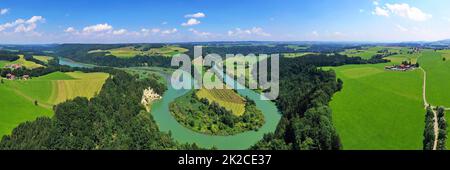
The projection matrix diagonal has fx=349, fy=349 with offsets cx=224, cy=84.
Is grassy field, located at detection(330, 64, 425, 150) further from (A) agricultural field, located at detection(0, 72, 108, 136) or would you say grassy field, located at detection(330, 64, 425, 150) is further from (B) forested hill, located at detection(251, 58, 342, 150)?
(A) agricultural field, located at detection(0, 72, 108, 136)

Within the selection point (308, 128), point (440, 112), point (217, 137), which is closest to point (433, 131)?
point (440, 112)

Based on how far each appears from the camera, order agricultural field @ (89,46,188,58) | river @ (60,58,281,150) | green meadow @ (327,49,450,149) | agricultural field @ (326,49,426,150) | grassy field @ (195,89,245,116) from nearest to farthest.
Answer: agricultural field @ (326,49,426,150), green meadow @ (327,49,450,149), river @ (60,58,281,150), grassy field @ (195,89,245,116), agricultural field @ (89,46,188,58)

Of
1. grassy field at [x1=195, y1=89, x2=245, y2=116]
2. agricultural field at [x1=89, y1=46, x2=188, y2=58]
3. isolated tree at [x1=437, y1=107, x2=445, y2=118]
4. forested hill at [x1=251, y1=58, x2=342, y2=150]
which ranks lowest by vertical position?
grassy field at [x1=195, y1=89, x2=245, y2=116]


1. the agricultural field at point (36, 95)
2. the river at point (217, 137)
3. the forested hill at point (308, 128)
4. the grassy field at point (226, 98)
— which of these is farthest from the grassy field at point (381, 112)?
the agricultural field at point (36, 95)

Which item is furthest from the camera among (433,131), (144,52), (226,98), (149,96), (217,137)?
(144,52)

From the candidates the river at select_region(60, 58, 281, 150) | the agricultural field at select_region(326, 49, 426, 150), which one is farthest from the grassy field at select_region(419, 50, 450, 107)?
the river at select_region(60, 58, 281, 150)

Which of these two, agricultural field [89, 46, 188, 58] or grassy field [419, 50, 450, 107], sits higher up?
agricultural field [89, 46, 188, 58]

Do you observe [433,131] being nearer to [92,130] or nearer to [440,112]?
[440,112]
